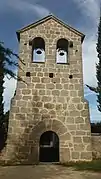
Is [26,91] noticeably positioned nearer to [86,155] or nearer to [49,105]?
[49,105]

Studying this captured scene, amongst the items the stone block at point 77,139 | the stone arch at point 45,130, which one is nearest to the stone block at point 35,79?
the stone arch at point 45,130

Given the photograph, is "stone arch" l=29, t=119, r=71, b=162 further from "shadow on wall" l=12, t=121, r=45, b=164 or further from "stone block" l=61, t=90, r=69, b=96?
"stone block" l=61, t=90, r=69, b=96

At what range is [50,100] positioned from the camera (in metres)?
11.1

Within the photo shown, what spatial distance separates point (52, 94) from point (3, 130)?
3181mm

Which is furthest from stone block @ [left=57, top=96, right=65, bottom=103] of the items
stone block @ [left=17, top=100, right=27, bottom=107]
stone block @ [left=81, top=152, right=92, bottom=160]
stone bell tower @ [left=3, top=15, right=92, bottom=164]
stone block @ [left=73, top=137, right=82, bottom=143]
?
stone block @ [left=81, top=152, right=92, bottom=160]

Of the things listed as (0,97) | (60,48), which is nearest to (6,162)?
(0,97)

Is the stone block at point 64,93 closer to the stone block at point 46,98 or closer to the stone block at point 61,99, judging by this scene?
the stone block at point 61,99

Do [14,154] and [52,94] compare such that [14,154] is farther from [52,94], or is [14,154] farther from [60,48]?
[60,48]

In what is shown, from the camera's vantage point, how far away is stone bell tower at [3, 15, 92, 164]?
1042 cm

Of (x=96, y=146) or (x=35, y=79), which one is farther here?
(x=35, y=79)

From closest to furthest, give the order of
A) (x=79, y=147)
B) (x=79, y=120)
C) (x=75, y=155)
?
1. (x=75, y=155)
2. (x=79, y=147)
3. (x=79, y=120)

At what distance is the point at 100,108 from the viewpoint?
19.1m

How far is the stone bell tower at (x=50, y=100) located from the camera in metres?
10.4

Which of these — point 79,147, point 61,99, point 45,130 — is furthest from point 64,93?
point 79,147
